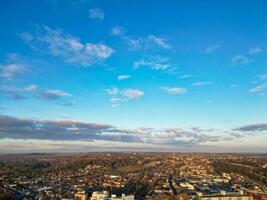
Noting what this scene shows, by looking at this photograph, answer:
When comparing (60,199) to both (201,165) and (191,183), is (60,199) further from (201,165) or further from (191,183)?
(201,165)

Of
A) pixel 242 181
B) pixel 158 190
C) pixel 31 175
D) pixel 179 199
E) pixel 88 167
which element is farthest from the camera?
pixel 88 167

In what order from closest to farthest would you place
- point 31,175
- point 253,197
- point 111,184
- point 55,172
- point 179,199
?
point 179,199 → point 253,197 → point 111,184 → point 31,175 → point 55,172

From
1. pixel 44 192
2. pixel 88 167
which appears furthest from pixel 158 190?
pixel 88 167

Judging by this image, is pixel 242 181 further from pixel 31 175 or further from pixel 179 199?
pixel 31 175

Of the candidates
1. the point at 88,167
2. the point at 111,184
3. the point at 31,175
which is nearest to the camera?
the point at 111,184

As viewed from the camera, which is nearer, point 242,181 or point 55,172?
point 242,181

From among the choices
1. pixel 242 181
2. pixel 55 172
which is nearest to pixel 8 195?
pixel 55 172

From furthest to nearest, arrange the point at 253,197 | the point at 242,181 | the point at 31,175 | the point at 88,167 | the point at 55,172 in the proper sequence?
the point at 88,167 < the point at 55,172 < the point at 31,175 < the point at 242,181 < the point at 253,197

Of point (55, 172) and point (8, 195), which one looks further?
point (55, 172)
